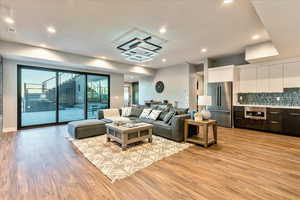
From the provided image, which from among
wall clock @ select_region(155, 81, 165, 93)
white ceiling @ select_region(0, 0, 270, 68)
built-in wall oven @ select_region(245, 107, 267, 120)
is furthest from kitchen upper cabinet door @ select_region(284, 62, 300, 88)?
wall clock @ select_region(155, 81, 165, 93)

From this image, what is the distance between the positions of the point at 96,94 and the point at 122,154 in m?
5.08

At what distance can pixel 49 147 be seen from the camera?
136 inches

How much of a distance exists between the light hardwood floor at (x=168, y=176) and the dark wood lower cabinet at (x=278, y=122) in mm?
1225

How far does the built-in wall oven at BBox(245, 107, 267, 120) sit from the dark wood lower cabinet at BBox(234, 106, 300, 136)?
0.11 metres

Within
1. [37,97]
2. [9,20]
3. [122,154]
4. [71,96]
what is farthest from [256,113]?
[37,97]

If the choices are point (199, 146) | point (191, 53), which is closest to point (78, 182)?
point (199, 146)

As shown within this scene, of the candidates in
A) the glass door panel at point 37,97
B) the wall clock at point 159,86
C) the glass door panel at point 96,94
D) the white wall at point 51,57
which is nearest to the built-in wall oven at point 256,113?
the wall clock at point 159,86

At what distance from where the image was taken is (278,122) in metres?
4.62

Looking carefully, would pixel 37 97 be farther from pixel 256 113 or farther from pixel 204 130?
pixel 256 113

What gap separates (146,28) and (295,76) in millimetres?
4947

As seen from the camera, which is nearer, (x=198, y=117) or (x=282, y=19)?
(x=282, y=19)

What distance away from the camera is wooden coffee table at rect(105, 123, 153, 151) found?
3.27m

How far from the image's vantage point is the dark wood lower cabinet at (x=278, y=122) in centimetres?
435

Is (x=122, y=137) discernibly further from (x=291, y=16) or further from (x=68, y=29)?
(x=291, y=16)
